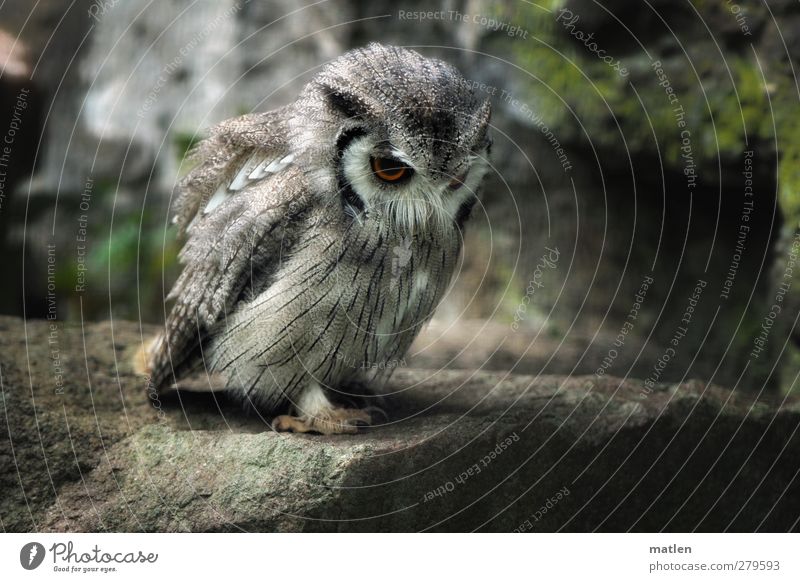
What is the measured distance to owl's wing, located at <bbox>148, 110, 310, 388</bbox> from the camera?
150cm

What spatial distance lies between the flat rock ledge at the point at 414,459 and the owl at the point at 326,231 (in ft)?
0.46

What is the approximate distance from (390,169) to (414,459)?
547mm

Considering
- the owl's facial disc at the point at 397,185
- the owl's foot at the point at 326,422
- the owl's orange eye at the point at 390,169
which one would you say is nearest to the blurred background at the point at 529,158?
the owl's facial disc at the point at 397,185

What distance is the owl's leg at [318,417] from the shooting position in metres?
1.59

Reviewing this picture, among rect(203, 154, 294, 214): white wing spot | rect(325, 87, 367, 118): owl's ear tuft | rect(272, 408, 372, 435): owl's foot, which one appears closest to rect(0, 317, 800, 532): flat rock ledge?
rect(272, 408, 372, 435): owl's foot

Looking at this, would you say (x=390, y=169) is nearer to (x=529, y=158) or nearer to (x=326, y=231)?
(x=326, y=231)

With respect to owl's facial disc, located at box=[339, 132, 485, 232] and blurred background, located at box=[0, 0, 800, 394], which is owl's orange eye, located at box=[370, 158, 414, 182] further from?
blurred background, located at box=[0, 0, 800, 394]

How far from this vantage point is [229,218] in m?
1.57

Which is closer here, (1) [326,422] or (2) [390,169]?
(2) [390,169]
